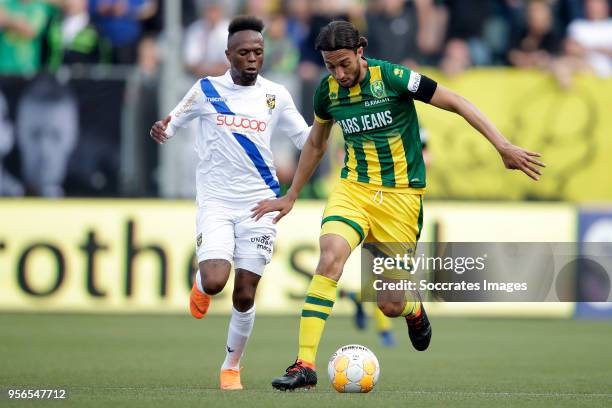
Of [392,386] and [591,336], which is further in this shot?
[591,336]

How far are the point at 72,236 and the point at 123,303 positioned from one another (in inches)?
41.0

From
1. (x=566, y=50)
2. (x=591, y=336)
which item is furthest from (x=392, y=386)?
(x=566, y=50)

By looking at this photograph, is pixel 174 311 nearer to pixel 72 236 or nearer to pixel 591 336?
pixel 72 236

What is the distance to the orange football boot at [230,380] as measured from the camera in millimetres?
8820

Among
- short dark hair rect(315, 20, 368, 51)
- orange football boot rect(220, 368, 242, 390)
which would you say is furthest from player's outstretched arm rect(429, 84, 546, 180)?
orange football boot rect(220, 368, 242, 390)

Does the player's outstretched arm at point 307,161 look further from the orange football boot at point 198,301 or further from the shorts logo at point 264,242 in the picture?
the orange football boot at point 198,301

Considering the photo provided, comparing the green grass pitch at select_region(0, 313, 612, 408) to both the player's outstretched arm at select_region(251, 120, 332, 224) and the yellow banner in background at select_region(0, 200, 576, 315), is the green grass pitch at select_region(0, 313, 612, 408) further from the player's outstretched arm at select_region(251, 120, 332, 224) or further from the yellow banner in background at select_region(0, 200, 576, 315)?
the player's outstretched arm at select_region(251, 120, 332, 224)

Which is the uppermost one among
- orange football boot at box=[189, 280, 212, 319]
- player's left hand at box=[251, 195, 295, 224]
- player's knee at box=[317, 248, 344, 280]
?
player's left hand at box=[251, 195, 295, 224]

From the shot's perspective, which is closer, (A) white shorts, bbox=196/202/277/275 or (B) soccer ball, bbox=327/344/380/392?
(B) soccer ball, bbox=327/344/380/392

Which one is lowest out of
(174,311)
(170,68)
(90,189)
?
(174,311)

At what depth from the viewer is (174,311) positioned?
15.8 meters

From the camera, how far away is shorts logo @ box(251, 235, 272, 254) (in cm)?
912

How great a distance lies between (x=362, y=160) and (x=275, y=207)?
0.69 m

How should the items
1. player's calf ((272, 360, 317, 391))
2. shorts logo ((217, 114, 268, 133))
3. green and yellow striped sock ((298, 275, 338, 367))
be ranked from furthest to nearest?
1. shorts logo ((217, 114, 268, 133))
2. green and yellow striped sock ((298, 275, 338, 367))
3. player's calf ((272, 360, 317, 391))
